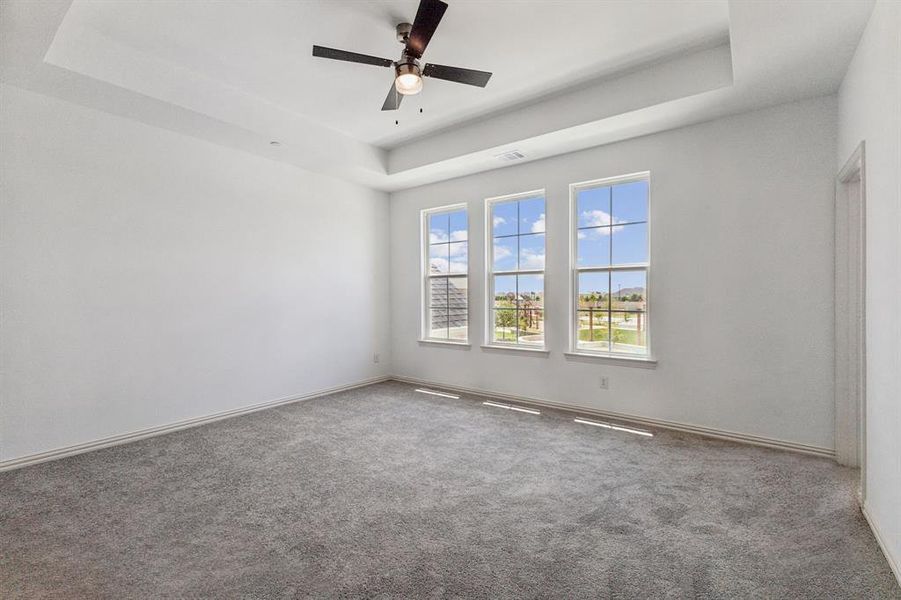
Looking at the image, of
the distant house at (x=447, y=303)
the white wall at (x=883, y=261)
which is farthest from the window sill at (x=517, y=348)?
the white wall at (x=883, y=261)

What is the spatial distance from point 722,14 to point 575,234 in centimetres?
225

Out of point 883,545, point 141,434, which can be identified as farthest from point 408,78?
point 141,434

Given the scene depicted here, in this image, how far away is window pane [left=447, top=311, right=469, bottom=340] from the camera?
5.65 m

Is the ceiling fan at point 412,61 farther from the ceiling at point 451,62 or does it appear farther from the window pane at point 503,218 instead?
the window pane at point 503,218

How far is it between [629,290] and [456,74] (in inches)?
107

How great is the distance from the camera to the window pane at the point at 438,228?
19.5 ft

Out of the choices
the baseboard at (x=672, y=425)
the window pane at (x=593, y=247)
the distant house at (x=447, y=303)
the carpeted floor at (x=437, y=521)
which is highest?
the window pane at (x=593, y=247)

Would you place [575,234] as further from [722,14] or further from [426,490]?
[426,490]

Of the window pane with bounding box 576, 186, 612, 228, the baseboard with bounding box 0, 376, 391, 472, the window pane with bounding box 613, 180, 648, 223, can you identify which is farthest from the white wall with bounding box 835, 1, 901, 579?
the baseboard with bounding box 0, 376, 391, 472

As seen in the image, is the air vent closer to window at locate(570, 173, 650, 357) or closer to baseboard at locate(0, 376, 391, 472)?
window at locate(570, 173, 650, 357)

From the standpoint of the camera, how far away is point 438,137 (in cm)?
494

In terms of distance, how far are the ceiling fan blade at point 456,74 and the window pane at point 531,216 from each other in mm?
2158

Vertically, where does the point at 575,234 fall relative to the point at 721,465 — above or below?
above

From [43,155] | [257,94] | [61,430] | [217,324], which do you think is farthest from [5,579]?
[257,94]
